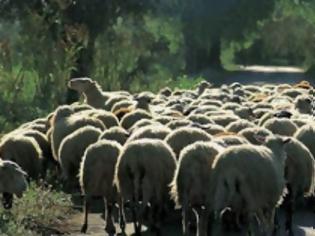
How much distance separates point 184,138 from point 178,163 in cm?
135

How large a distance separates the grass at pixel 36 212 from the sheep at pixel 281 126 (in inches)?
134

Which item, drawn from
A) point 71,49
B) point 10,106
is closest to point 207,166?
point 10,106

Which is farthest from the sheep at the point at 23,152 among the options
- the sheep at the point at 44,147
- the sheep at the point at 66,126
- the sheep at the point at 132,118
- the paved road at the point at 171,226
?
the sheep at the point at 132,118

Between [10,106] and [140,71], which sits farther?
[140,71]

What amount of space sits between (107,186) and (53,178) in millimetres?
3549

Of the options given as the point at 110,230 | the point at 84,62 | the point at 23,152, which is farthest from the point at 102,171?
the point at 84,62

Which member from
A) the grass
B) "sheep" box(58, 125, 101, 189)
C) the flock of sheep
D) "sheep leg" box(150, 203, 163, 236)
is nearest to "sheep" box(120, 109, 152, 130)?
the flock of sheep

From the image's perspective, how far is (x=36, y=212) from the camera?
42.2 ft

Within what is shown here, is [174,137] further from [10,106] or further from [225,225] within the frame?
[10,106]

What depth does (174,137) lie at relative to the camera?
1266cm

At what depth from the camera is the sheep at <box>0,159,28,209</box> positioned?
12.3 metres

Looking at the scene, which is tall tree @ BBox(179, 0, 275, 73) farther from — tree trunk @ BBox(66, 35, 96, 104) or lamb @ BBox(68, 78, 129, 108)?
Result: lamb @ BBox(68, 78, 129, 108)

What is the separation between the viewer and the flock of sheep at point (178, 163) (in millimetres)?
→ 10711

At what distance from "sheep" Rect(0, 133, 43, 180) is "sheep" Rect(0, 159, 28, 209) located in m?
1.80
